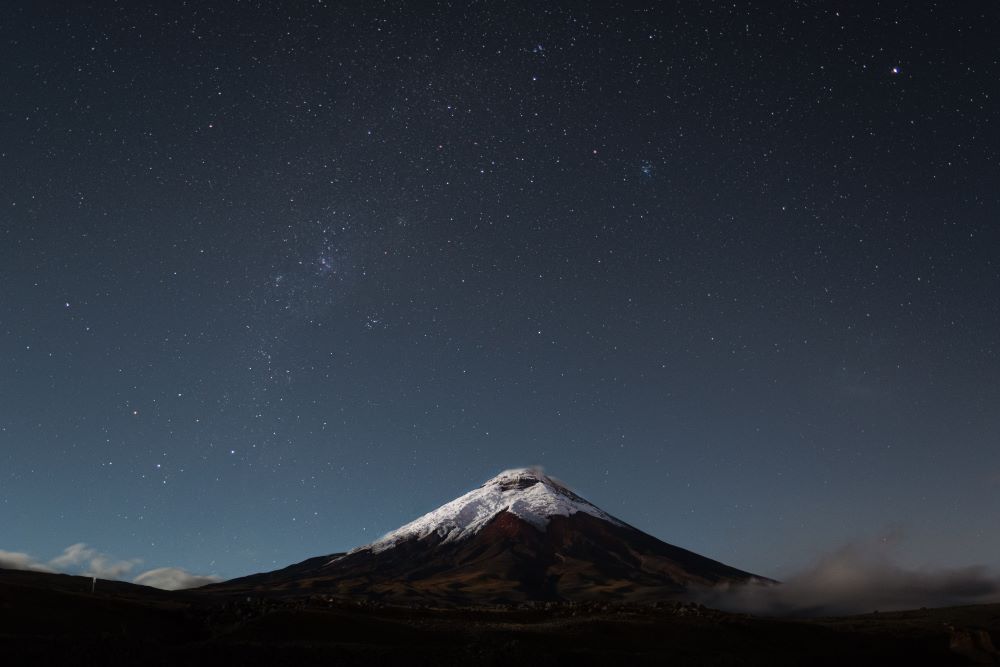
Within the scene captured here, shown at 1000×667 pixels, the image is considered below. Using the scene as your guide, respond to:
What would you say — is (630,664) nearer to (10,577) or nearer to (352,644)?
(352,644)

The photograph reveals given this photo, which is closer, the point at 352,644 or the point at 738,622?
the point at 352,644

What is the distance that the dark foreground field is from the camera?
124 ft

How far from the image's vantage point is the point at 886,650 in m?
A: 53.6

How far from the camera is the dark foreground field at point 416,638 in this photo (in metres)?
37.7

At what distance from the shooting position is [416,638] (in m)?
43.2

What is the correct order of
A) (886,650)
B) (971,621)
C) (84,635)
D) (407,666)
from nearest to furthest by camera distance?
(407,666) < (84,635) < (886,650) < (971,621)

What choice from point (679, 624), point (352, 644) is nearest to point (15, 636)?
point (352, 644)

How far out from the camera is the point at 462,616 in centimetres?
5719

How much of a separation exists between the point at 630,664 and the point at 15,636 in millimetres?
34329

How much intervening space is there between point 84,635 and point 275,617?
10.9 m

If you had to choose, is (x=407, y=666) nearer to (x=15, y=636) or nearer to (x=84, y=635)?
(x=84, y=635)

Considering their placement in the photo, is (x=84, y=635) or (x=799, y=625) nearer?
(x=84, y=635)

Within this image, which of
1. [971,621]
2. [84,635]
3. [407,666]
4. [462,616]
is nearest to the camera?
[407,666]

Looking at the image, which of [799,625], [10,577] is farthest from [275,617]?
[10,577]
